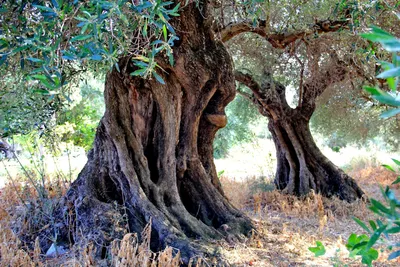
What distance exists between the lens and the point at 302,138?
8.28 metres

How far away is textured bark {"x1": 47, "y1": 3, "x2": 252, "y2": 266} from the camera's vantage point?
4121mm

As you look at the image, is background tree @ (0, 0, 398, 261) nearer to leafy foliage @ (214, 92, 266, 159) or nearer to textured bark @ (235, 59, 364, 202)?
textured bark @ (235, 59, 364, 202)

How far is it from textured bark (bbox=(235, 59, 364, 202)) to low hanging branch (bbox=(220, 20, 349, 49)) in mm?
1424

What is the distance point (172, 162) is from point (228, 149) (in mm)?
18387

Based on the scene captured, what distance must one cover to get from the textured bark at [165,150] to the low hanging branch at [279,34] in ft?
3.61

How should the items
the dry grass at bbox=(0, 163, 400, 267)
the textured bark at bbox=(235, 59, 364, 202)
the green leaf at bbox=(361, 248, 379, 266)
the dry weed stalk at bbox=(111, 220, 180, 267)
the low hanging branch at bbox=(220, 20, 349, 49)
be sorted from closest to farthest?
the green leaf at bbox=(361, 248, 379, 266), the dry weed stalk at bbox=(111, 220, 180, 267), the dry grass at bbox=(0, 163, 400, 267), the low hanging branch at bbox=(220, 20, 349, 49), the textured bark at bbox=(235, 59, 364, 202)

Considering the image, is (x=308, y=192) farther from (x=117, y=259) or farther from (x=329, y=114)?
(x=117, y=259)

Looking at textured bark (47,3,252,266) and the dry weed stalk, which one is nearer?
the dry weed stalk

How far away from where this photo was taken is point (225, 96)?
4965 millimetres

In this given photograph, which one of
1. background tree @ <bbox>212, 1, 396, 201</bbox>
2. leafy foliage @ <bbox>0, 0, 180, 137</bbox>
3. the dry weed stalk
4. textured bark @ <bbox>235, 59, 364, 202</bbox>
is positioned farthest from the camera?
textured bark @ <bbox>235, 59, 364, 202</bbox>

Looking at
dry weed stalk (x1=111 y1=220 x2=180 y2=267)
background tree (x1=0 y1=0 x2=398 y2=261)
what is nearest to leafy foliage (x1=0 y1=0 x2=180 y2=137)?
background tree (x1=0 y1=0 x2=398 y2=261)

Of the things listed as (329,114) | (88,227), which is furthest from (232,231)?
(329,114)

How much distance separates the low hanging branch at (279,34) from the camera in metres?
5.81

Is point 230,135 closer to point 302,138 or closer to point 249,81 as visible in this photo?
point 302,138
